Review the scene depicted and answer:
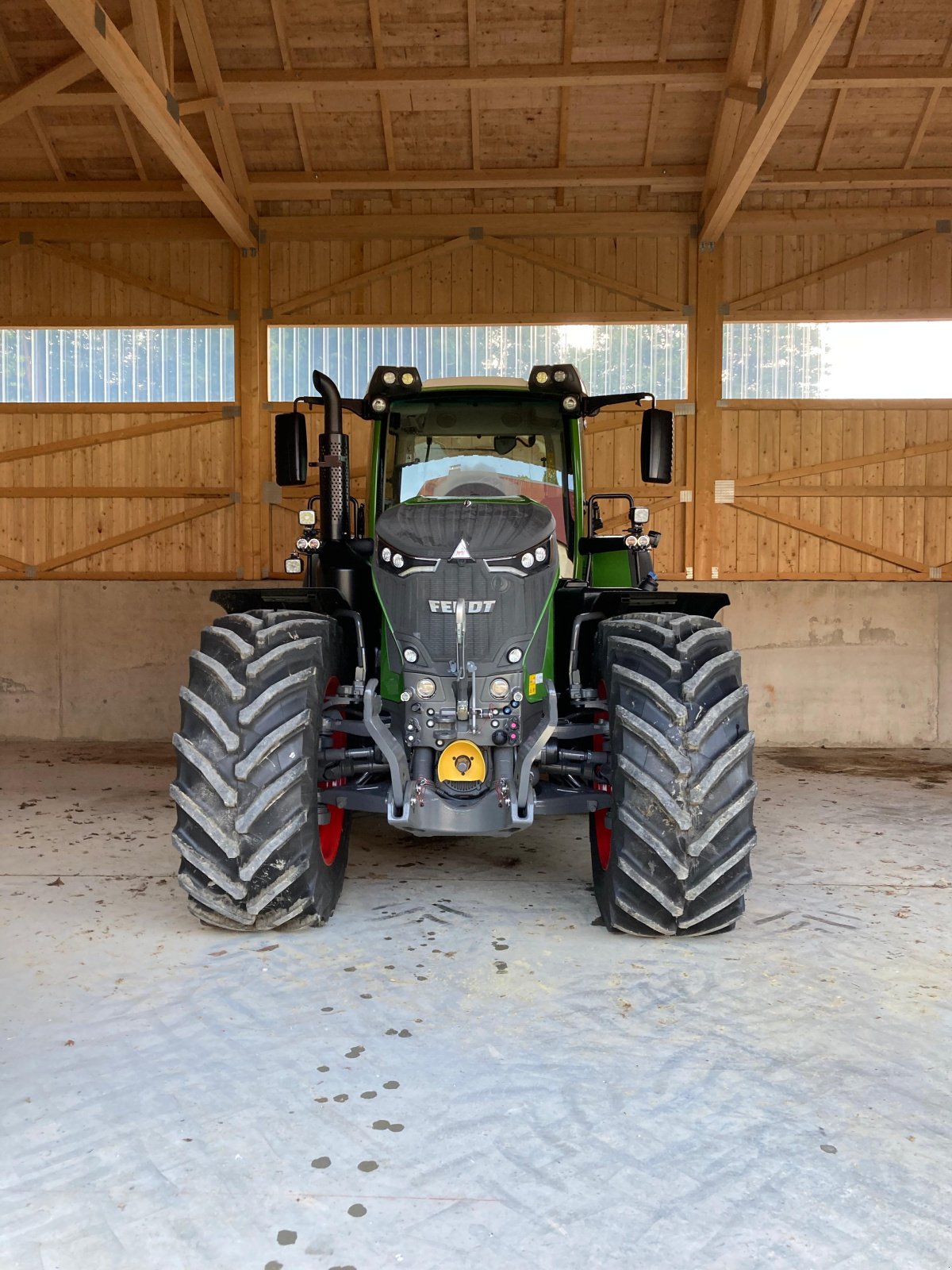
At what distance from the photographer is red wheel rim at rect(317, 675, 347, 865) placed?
3.89 m

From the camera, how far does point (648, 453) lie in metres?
5.00

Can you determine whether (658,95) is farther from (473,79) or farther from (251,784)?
(251,784)

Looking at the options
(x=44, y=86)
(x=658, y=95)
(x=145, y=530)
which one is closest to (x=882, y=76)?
(x=658, y=95)

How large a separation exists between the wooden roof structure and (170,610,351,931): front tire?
4885 millimetres

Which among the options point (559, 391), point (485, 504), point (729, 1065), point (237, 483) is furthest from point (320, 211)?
point (729, 1065)

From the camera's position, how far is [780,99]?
6.48 metres

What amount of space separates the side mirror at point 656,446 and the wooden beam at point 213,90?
5.24 m

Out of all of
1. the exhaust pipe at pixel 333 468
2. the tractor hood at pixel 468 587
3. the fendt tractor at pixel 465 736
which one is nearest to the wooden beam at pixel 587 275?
the exhaust pipe at pixel 333 468

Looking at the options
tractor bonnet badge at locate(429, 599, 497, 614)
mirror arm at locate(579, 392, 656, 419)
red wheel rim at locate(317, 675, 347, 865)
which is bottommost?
red wheel rim at locate(317, 675, 347, 865)

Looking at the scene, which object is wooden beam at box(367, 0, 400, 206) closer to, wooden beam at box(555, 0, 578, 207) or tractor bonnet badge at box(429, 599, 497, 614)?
wooden beam at box(555, 0, 578, 207)

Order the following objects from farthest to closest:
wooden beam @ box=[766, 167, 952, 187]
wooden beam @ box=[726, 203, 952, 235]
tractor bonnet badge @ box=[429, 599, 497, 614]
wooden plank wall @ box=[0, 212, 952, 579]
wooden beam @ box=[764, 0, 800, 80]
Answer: wooden plank wall @ box=[0, 212, 952, 579] < wooden beam @ box=[726, 203, 952, 235] < wooden beam @ box=[766, 167, 952, 187] < wooden beam @ box=[764, 0, 800, 80] < tractor bonnet badge @ box=[429, 599, 497, 614]

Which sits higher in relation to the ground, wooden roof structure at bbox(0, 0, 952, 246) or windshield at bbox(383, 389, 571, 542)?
wooden roof structure at bbox(0, 0, 952, 246)

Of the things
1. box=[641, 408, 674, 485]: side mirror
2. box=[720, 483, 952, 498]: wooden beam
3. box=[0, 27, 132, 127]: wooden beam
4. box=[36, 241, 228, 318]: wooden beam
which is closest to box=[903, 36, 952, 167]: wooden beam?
box=[720, 483, 952, 498]: wooden beam

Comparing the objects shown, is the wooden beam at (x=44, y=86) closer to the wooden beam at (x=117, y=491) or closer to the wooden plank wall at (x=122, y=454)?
the wooden plank wall at (x=122, y=454)
